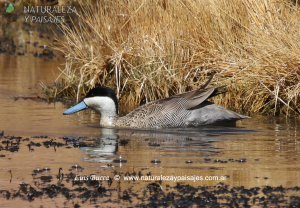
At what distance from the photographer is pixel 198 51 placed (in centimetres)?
1341

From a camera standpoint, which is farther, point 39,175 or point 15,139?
point 15,139

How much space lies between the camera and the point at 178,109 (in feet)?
39.3

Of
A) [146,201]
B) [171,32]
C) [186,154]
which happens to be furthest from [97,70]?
[146,201]

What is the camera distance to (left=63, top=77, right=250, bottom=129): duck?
39.1ft

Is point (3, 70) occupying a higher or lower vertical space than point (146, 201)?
higher

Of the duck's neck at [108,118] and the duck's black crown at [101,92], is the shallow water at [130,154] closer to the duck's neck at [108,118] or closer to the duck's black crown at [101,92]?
the duck's neck at [108,118]

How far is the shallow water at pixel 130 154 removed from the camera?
786 centimetres

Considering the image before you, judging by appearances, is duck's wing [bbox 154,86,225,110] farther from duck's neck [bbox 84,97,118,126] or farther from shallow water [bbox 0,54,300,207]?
duck's neck [bbox 84,97,118,126]

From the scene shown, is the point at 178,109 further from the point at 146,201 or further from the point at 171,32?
the point at 146,201

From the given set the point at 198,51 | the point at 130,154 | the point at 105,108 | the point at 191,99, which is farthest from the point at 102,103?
the point at 130,154

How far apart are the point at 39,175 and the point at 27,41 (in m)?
19.0

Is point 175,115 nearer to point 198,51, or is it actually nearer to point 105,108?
point 105,108

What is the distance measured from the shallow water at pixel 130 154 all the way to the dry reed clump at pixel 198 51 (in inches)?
24.2

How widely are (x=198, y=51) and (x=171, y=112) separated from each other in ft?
5.92
